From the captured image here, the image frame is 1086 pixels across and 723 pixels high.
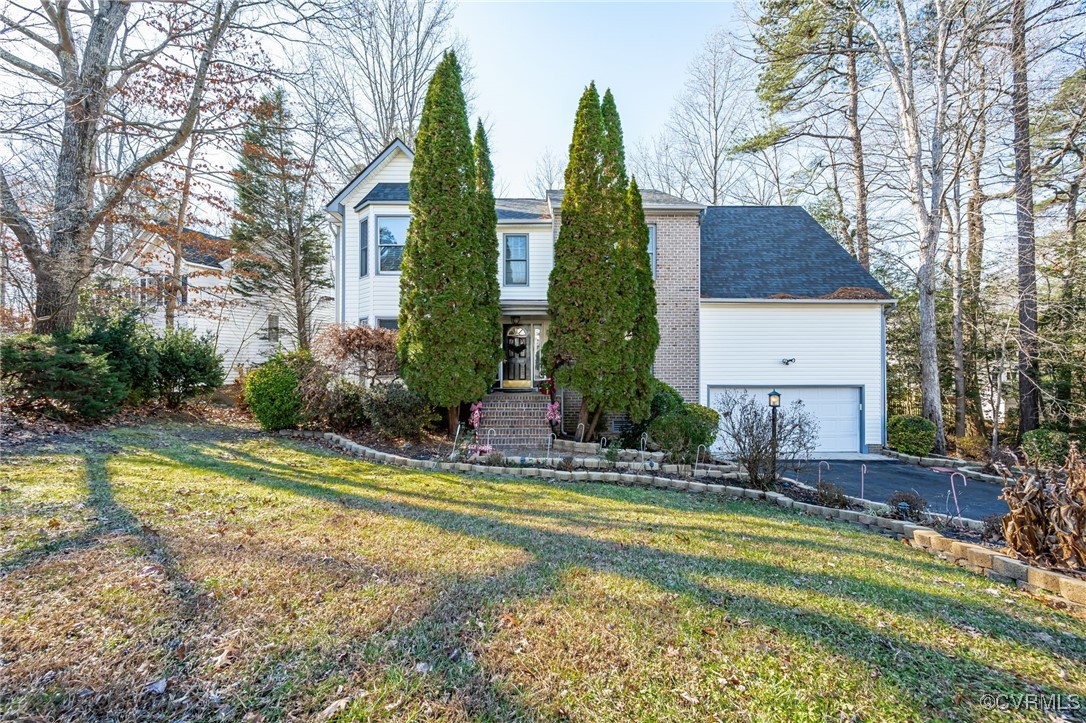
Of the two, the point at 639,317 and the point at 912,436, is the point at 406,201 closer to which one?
the point at 639,317

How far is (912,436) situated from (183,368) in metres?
18.2

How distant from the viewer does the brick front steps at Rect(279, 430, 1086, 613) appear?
12.3 feet

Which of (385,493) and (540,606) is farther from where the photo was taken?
(385,493)

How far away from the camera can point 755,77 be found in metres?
16.7

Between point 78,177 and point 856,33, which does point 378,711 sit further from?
point 856,33

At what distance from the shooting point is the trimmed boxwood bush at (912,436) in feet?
39.5

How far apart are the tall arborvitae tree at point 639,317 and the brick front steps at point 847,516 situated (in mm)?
2165

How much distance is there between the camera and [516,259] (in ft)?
43.1

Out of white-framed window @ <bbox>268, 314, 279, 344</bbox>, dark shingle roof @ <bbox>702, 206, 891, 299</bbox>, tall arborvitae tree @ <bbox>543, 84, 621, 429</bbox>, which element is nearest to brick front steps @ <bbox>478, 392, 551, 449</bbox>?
tall arborvitae tree @ <bbox>543, 84, 621, 429</bbox>

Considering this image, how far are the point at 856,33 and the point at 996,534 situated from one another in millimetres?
16943

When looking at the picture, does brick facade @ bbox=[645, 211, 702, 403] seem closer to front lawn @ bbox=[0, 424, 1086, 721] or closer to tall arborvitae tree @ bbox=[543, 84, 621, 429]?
tall arborvitae tree @ bbox=[543, 84, 621, 429]

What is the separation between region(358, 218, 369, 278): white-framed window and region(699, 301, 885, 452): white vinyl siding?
30.0 feet

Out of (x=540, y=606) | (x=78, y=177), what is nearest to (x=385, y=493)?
(x=540, y=606)

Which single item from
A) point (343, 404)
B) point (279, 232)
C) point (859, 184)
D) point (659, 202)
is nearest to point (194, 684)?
point (343, 404)
